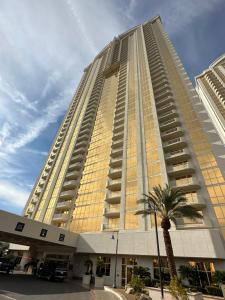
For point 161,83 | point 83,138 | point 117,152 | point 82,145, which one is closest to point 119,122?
point 117,152

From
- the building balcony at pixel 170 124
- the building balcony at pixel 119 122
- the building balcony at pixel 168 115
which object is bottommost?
the building balcony at pixel 170 124

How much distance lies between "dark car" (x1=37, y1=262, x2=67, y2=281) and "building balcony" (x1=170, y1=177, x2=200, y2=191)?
2169 centimetres

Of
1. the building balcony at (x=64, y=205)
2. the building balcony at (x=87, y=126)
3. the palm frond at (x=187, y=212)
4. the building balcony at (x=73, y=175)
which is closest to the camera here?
the palm frond at (x=187, y=212)

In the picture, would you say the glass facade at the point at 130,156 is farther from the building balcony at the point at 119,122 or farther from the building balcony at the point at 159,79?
the building balcony at the point at 159,79

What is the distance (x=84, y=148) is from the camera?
55.9 metres

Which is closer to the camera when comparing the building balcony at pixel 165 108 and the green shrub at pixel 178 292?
the green shrub at pixel 178 292

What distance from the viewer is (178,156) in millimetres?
35469

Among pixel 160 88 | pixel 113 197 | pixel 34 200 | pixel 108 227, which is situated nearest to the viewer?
pixel 108 227

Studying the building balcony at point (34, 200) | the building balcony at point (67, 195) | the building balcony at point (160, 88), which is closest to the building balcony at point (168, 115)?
the building balcony at point (160, 88)

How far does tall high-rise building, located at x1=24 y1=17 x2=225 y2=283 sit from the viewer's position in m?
28.0

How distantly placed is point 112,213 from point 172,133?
20547 mm

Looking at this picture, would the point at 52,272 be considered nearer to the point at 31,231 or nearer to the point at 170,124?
the point at 31,231

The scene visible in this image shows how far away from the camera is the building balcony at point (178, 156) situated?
3519 cm

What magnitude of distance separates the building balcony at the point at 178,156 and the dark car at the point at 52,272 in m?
25.7
